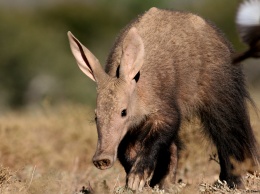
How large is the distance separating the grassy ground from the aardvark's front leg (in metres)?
0.23

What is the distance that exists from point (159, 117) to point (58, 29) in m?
27.5

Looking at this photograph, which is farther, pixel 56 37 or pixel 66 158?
pixel 56 37

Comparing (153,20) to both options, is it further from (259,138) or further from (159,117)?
(259,138)

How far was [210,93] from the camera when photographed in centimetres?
954

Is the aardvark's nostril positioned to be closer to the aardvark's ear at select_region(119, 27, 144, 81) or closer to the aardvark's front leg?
the aardvark's front leg

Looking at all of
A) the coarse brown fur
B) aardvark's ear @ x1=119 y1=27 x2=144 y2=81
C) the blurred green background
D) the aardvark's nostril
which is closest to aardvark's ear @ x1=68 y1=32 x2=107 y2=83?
the coarse brown fur

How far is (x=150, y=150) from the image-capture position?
8773 millimetres

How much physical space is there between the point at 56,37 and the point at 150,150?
25.8 metres

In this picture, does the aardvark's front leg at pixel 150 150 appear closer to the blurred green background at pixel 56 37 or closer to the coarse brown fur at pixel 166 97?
the coarse brown fur at pixel 166 97

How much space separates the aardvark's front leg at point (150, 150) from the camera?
28.2 ft

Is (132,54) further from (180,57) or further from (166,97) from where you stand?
(180,57)

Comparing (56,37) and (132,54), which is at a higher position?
(132,54)

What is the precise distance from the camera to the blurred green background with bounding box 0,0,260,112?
29297 mm

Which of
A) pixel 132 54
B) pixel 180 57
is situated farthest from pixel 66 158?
pixel 132 54
